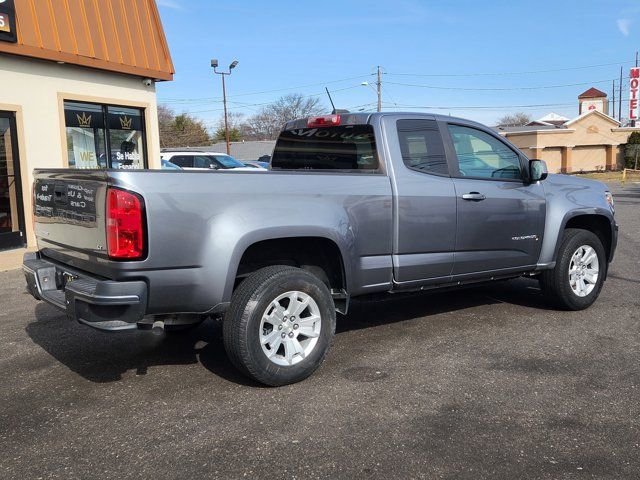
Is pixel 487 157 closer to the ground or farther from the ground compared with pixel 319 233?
farther from the ground

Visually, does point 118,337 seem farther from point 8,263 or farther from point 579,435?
point 8,263

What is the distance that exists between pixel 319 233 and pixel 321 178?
41cm

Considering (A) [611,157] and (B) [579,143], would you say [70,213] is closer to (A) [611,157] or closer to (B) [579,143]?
(B) [579,143]

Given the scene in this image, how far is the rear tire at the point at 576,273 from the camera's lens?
19.6ft

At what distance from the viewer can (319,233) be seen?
4258mm

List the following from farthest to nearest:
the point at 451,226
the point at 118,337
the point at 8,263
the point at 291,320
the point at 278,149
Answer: the point at 8,263
the point at 278,149
the point at 118,337
the point at 451,226
the point at 291,320

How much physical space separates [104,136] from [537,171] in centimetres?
911

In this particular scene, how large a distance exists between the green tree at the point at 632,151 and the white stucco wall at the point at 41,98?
49.1 metres

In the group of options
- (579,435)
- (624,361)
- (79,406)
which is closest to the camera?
(579,435)

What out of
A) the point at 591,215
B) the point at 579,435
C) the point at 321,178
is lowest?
the point at 579,435

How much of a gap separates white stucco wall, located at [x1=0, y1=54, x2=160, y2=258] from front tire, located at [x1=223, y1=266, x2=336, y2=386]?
7153 mm

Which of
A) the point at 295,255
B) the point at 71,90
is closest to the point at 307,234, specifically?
the point at 295,255

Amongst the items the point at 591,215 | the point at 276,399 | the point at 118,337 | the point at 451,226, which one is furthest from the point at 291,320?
the point at 591,215

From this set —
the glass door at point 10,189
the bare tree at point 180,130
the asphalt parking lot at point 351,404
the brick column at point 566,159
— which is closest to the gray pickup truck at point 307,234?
the asphalt parking lot at point 351,404
